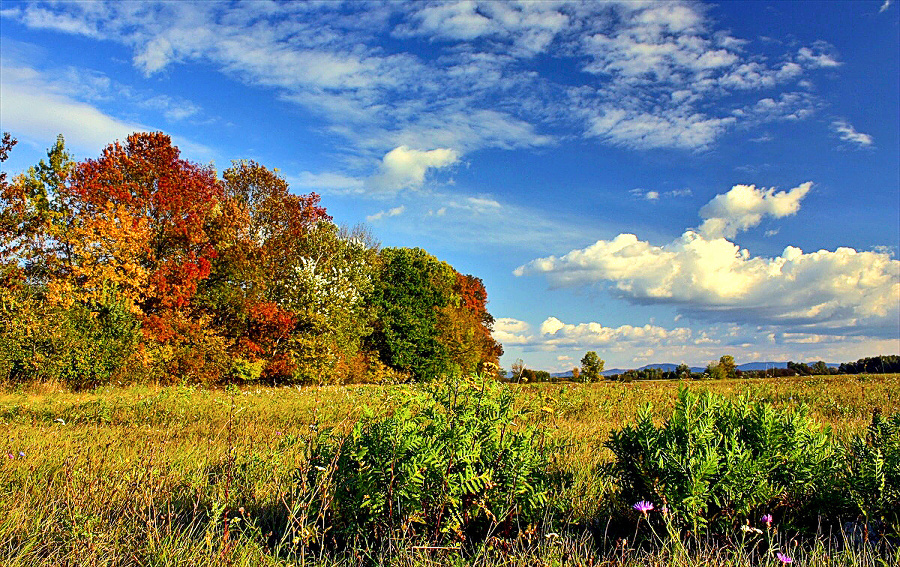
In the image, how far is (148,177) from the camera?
72.8ft

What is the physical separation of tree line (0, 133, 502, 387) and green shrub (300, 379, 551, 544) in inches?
574

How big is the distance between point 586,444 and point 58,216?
2068cm

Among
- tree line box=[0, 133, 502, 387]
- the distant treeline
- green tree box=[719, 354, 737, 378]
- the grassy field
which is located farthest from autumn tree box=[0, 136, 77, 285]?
green tree box=[719, 354, 737, 378]

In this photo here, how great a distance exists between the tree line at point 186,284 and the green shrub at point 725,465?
14591mm

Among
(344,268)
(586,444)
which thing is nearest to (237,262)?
(344,268)

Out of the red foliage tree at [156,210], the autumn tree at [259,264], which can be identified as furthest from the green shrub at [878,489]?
the autumn tree at [259,264]

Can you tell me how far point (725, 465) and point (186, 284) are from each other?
22.0 meters

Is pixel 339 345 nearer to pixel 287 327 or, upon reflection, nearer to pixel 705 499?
pixel 287 327

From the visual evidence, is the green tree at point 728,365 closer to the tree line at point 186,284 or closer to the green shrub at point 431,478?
the tree line at point 186,284

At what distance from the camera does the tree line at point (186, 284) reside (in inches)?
744

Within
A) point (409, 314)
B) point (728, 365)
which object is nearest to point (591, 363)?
point (728, 365)

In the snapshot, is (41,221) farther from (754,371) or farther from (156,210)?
(754,371)

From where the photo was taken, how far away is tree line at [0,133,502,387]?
18891 mm

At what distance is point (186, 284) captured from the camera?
72.0ft
